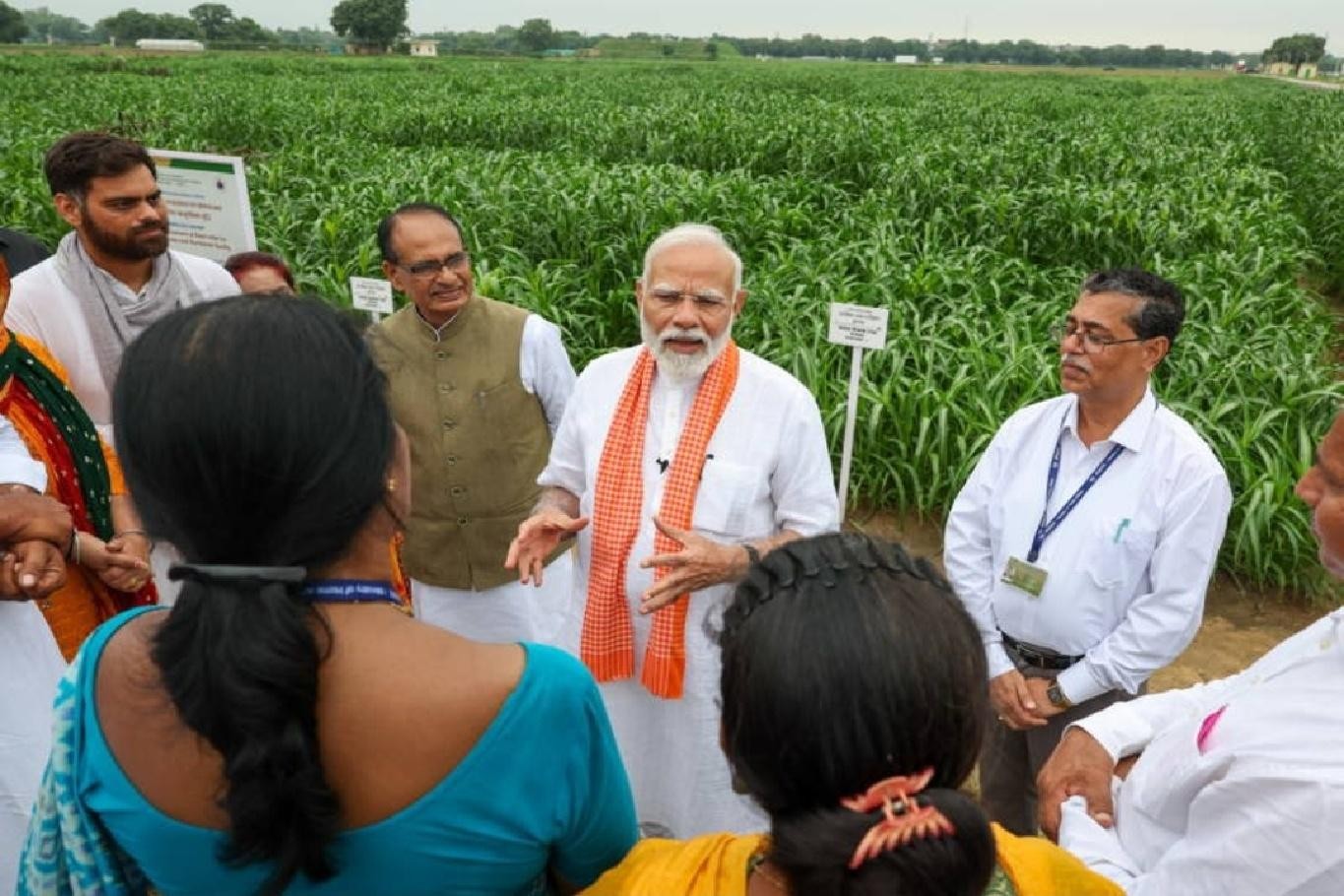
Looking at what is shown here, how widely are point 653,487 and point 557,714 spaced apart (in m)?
1.37

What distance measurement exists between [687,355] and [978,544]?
103 centimetres

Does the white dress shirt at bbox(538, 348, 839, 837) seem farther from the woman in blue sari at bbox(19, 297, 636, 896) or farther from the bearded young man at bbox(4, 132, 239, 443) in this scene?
the bearded young man at bbox(4, 132, 239, 443)

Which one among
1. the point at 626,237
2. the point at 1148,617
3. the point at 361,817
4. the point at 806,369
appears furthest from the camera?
the point at 626,237

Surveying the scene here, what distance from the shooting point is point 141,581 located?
97.9 inches

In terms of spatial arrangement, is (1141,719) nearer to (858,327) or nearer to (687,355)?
(687,355)

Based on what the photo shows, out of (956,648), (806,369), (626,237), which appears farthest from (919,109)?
(956,648)

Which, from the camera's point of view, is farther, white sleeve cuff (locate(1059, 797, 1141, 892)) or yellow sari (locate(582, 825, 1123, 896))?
white sleeve cuff (locate(1059, 797, 1141, 892))

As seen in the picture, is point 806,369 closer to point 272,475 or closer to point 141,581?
point 141,581

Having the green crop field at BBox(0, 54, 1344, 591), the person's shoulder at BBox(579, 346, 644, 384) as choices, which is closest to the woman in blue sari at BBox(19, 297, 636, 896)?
the person's shoulder at BBox(579, 346, 644, 384)

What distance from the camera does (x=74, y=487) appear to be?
7.88ft

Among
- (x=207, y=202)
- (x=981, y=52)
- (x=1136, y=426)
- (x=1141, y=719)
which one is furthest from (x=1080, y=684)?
(x=981, y=52)

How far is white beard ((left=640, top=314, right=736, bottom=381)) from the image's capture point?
238cm

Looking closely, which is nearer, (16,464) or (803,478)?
(16,464)

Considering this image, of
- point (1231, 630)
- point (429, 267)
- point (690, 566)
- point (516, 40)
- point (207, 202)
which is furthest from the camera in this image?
point (516, 40)
